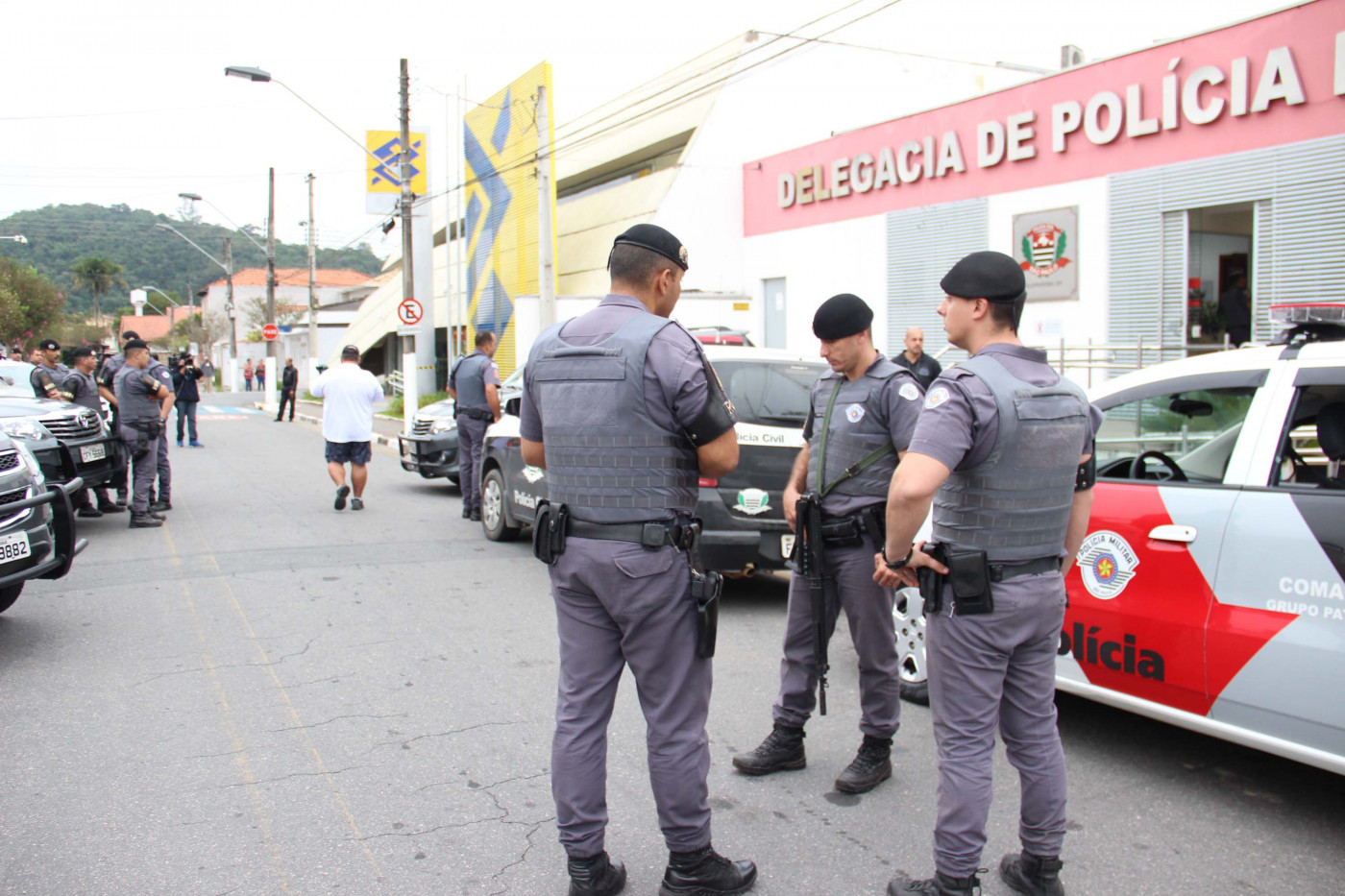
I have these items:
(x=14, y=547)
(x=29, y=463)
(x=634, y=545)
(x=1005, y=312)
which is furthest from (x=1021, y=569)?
(x=29, y=463)

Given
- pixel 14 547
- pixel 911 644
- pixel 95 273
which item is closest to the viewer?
pixel 911 644

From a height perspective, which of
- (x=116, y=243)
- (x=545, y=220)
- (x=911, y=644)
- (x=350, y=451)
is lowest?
(x=911, y=644)

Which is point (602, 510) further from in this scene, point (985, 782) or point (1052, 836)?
point (1052, 836)

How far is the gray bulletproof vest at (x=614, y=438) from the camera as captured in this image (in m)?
2.87

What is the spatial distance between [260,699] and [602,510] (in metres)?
2.85

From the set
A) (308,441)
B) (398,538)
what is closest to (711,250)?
(308,441)

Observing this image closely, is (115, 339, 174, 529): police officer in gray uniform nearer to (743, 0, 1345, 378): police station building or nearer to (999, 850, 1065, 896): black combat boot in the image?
(999, 850, 1065, 896): black combat boot

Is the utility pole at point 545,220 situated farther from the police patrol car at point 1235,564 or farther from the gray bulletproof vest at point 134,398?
the police patrol car at point 1235,564

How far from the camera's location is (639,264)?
3000mm

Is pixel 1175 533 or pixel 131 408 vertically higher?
pixel 131 408

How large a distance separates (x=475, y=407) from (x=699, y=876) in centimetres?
762

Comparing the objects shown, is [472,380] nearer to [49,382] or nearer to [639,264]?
[49,382]

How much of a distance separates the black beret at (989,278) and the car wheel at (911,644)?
203cm

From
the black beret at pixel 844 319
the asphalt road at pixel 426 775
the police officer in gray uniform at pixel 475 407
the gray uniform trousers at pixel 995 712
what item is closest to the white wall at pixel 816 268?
the police officer in gray uniform at pixel 475 407
